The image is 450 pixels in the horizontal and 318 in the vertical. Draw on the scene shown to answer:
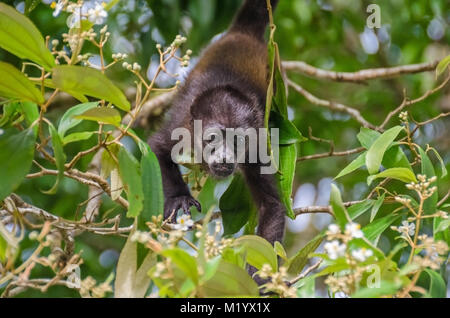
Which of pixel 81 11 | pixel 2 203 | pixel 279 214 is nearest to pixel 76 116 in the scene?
pixel 81 11

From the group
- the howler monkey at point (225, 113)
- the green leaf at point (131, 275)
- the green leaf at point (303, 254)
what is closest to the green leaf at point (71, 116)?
the green leaf at point (131, 275)

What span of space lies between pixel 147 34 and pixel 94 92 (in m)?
2.99

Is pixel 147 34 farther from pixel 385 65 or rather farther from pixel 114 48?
pixel 385 65

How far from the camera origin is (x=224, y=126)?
13.7ft

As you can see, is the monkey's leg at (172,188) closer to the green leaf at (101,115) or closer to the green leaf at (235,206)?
the green leaf at (235,206)

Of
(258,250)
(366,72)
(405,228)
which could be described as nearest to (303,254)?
(258,250)

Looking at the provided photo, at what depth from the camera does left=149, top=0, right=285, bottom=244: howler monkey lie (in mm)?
4059

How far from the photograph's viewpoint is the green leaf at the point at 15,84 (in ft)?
7.23

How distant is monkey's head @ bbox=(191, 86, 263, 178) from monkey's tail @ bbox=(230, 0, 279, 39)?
1133 millimetres

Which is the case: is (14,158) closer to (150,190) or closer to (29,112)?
(29,112)

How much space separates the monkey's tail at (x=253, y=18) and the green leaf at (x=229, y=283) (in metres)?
3.56

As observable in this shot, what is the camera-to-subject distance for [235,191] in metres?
3.83

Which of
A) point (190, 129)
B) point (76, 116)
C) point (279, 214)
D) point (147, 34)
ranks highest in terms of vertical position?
point (147, 34)

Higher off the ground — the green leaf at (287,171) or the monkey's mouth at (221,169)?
the monkey's mouth at (221,169)
